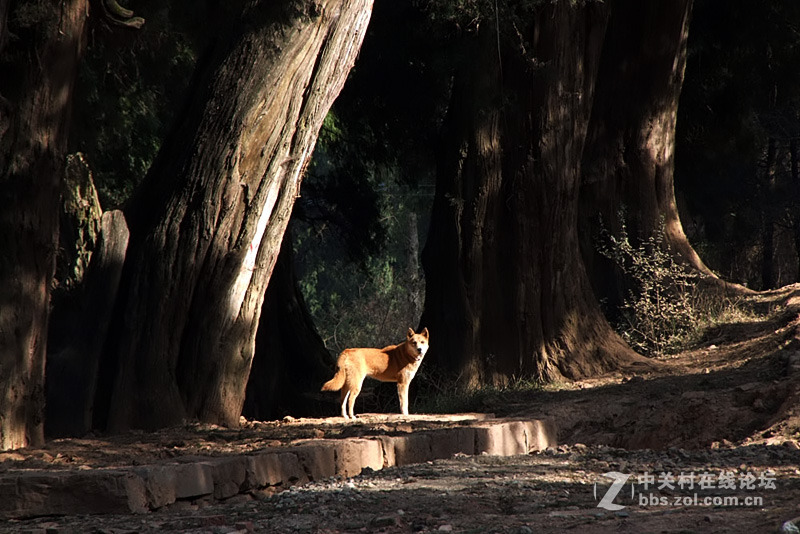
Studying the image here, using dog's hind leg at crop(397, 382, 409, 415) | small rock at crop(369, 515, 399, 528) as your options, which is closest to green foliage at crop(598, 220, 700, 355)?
dog's hind leg at crop(397, 382, 409, 415)

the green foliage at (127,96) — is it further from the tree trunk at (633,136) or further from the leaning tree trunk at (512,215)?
the tree trunk at (633,136)

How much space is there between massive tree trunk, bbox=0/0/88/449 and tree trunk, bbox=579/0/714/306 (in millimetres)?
8738

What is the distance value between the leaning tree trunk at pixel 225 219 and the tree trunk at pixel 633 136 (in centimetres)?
683

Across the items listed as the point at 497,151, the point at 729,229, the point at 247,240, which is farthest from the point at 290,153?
the point at 729,229

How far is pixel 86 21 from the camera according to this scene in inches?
329

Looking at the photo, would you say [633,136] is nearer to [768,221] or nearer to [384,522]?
[384,522]

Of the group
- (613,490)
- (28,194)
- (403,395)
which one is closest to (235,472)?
(613,490)

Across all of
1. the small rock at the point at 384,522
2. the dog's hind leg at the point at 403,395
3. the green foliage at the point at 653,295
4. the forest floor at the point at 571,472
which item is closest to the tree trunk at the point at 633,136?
the green foliage at the point at 653,295

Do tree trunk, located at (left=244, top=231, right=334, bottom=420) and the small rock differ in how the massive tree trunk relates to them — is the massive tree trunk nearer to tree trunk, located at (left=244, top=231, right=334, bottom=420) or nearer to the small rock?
the small rock

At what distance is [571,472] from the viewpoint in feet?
20.9

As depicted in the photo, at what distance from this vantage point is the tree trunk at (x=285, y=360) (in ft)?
40.2

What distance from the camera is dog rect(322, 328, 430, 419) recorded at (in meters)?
10.8

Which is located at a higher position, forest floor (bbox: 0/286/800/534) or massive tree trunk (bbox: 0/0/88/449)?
massive tree trunk (bbox: 0/0/88/449)

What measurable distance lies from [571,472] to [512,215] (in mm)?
6256
